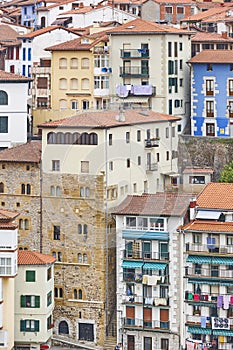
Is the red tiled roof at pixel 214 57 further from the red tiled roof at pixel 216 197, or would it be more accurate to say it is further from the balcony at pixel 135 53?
the red tiled roof at pixel 216 197

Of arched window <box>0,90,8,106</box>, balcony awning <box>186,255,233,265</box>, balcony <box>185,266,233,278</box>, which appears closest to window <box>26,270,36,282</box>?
balcony <box>185,266,233,278</box>

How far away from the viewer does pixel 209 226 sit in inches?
2243

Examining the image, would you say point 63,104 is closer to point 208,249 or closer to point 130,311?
point 130,311

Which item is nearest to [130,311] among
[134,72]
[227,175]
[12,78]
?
[227,175]

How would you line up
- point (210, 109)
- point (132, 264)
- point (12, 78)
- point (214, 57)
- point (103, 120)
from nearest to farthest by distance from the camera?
point (132, 264), point (103, 120), point (12, 78), point (214, 57), point (210, 109)

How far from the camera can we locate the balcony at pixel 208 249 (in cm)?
5650

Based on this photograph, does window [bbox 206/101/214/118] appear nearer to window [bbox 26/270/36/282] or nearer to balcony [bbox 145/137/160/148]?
balcony [bbox 145/137/160/148]

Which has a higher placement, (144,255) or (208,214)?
(208,214)

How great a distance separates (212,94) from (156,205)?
1292cm

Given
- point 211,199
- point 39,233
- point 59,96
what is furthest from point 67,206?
point 59,96

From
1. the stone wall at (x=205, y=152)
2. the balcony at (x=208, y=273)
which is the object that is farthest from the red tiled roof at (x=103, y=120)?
the balcony at (x=208, y=273)

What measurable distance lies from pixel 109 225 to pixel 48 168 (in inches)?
139

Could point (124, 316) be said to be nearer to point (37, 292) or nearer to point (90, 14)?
point (37, 292)

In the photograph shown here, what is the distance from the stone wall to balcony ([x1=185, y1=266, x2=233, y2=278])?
9.72m
